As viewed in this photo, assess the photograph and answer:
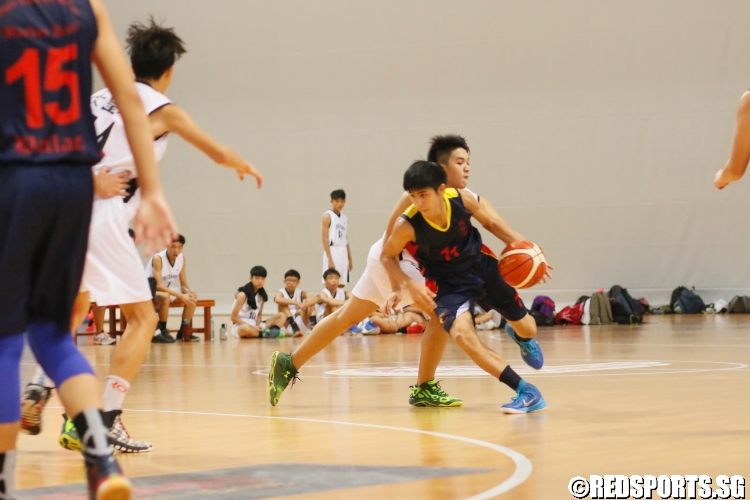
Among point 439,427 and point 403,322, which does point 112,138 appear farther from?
point 403,322

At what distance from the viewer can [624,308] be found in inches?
558

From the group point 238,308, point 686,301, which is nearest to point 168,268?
point 238,308

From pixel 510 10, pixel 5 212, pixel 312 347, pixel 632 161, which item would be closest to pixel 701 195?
pixel 632 161

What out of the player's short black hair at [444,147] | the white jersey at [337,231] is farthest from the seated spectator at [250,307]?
the player's short black hair at [444,147]

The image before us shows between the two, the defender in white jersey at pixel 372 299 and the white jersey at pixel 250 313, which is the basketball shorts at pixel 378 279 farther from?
the white jersey at pixel 250 313

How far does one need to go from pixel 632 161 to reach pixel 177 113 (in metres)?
12.8

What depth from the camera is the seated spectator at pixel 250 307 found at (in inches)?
537

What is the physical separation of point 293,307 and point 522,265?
8971mm

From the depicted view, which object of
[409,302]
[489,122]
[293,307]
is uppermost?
[489,122]

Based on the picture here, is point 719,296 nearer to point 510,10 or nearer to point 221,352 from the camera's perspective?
point 510,10

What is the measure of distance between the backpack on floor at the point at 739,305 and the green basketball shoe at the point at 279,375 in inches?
441

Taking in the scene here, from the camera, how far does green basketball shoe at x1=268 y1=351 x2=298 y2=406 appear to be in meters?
5.51

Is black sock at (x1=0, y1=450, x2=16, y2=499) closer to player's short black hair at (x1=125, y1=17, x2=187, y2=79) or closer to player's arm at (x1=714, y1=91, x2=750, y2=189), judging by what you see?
player's short black hair at (x1=125, y1=17, x2=187, y2=79)

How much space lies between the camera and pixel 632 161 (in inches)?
614
